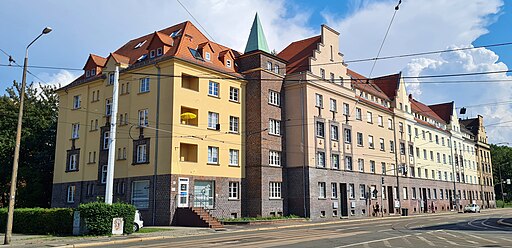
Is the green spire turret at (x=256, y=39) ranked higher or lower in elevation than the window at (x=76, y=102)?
higher

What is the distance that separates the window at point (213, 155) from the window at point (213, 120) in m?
1.65

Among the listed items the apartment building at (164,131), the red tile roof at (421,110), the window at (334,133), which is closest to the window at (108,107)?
the apartment building at (164,131)

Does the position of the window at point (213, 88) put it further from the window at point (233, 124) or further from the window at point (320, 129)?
the window at point (320, 129)

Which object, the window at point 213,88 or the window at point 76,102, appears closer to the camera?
the window at point 213,88

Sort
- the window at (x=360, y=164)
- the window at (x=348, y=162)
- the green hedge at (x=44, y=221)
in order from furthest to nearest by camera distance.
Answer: the window at (x=360, y=164)
the window at (x=348, y=162)
the green hedge at (x=44, y=221)

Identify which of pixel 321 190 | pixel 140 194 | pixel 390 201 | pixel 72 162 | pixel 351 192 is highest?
pixel 72 162

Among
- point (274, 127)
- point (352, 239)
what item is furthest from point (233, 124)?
point (352, 239)

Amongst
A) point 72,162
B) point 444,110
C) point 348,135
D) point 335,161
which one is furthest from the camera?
point 444,110

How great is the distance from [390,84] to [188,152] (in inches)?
1390

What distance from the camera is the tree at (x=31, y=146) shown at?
44656 millimetres

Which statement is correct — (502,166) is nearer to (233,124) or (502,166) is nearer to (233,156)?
(233,124)

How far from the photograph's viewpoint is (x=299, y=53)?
152 feet

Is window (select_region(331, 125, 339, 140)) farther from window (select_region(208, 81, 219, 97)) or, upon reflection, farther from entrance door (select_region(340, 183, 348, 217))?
window (select_region(208, 81, 219, 97))

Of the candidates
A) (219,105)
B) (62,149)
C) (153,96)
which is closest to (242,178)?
(219,105)
